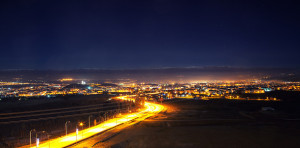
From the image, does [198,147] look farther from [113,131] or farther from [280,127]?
[280,127]

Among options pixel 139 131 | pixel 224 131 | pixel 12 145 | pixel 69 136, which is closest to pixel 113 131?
pixel 139 131

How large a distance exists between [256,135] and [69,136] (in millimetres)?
16386

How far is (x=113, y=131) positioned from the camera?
22.4 meters

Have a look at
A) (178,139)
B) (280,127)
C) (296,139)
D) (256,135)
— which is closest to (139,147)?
(178,139)

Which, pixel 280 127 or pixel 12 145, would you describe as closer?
pixel 12 145

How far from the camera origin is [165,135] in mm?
20875

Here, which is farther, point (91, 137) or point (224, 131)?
point (224, 131)

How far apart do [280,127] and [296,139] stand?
18.7 feet

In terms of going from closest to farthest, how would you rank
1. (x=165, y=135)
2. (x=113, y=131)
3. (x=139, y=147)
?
(x=139, y=147) → (x=165, y=135) → (x=113, y=131)

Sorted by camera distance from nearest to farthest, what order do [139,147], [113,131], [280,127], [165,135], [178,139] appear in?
1. [139,147]
2. [178,139]
3. [165,135]
4. [113,131]
5. [280,127]

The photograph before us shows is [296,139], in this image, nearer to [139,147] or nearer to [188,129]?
[188,129]

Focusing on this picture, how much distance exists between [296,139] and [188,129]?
9283 mm

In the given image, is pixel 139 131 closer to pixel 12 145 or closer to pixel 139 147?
pixel 139 147

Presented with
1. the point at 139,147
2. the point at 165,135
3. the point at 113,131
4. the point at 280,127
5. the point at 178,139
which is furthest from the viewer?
the point at 280,127
